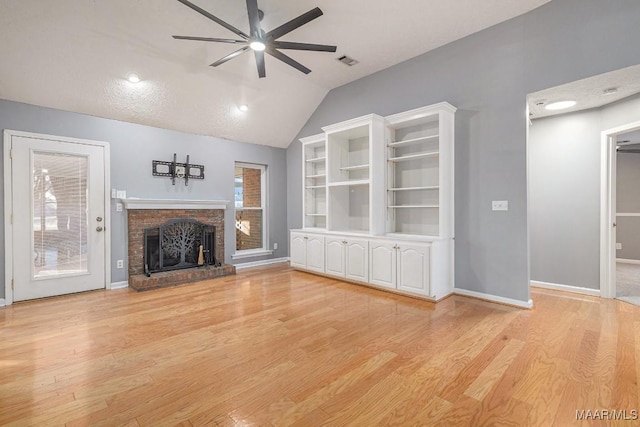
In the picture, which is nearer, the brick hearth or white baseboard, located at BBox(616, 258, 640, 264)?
the brick hearth

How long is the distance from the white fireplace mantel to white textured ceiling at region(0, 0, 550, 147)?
1.26 metres

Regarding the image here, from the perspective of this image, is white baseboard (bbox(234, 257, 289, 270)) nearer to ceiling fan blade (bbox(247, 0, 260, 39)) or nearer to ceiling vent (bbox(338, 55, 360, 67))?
ceiling vent (bbox(338, 55, 360, 67))

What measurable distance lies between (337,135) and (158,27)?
113 inches

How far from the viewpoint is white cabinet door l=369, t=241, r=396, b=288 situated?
162 inches

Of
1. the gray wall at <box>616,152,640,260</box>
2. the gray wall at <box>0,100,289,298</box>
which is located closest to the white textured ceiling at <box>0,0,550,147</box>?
the gray wall at <box>0,100,289,298</box>

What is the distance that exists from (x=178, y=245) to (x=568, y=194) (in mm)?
6059

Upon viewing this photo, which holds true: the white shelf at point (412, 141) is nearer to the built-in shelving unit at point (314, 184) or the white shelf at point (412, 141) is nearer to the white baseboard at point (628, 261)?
the built-in shelving unit at point (314, 184)

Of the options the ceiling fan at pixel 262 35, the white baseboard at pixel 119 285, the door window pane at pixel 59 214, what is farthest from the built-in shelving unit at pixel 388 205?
the door window pane at pixel 59 214

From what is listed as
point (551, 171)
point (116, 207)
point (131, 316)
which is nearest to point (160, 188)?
point (116, 207)

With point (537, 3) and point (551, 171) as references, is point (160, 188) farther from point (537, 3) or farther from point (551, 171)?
point (551, 171)

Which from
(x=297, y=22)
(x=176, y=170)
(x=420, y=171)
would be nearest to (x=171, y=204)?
(x=176, y=170)

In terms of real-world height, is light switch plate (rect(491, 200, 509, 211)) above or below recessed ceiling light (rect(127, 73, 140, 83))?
below

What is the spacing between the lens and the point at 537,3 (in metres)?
3.33

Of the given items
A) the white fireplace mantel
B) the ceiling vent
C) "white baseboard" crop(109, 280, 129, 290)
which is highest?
the ceiling vent
